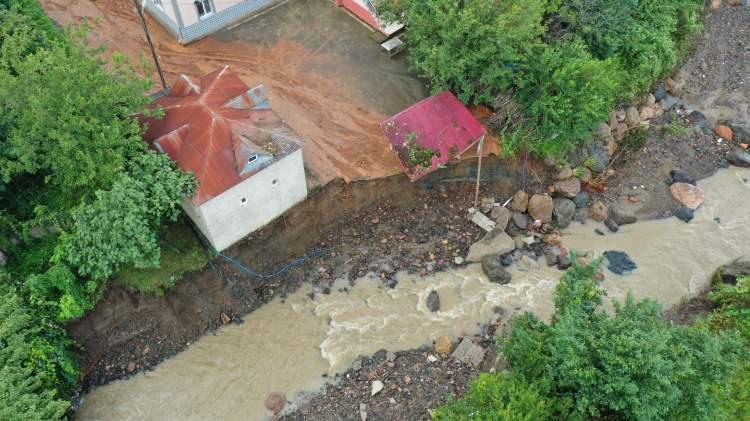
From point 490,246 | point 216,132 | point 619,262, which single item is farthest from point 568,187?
point 216,132

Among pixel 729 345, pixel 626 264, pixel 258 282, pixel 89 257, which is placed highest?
pixel 89 257


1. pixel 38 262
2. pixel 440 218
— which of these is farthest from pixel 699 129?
pixel 38 262

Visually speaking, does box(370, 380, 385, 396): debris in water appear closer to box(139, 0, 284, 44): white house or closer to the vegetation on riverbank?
the vegetation on riverbank

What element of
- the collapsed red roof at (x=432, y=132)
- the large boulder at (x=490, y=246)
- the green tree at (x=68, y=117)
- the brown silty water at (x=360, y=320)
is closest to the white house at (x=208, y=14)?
the collapsed red roof at (x=432, y=132)

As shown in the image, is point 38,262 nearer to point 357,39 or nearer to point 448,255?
point 448,255

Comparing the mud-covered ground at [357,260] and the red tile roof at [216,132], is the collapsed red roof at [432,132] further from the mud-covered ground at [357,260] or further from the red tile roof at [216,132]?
the red tile roof at [216,132]

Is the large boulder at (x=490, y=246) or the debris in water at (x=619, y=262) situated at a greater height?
the large boulder at (x=490, y=246)

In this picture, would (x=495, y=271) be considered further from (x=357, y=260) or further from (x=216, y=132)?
(x=216, y=132)

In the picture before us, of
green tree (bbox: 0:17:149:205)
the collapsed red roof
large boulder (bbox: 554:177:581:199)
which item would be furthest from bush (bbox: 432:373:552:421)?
green tree (bbox: 0:17:149:205)
